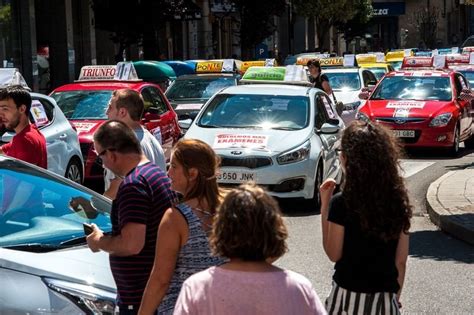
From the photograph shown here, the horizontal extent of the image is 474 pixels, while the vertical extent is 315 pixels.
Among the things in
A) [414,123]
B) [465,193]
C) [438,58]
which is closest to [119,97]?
[465,193]

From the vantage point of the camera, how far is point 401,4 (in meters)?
98.0

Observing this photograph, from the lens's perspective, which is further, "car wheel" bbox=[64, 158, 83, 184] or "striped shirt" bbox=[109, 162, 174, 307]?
"car wheel" bbox=[64, 158, 83, 184]

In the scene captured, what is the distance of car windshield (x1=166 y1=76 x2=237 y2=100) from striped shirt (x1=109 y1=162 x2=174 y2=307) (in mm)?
14516

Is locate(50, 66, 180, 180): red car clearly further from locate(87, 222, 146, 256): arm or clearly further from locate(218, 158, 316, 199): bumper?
locate(87, 222, 146, 256): arm

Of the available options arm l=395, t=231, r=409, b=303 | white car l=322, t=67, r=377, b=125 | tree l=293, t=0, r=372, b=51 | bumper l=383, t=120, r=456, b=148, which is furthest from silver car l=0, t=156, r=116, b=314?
tree l=293, t=0, r=372, b=51

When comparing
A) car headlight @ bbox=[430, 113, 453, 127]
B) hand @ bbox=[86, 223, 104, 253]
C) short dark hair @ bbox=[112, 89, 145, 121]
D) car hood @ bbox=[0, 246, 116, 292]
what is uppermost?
short dark hair @ bbox=[112, 89, 145, 121]

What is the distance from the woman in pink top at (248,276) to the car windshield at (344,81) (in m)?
18.8

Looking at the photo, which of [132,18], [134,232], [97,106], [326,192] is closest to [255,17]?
[132,18]

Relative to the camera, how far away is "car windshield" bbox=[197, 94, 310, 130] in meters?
12.1

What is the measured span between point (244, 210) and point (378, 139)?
1.12 meters

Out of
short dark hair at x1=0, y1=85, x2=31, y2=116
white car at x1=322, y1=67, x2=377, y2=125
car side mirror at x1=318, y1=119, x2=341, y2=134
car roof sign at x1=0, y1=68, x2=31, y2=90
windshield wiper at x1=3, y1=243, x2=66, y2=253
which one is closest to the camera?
windshield wiper at x1=3, y1=243, x2=66, y2=253

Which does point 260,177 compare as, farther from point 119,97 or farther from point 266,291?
point 266,291

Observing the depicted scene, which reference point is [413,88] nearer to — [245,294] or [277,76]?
[277,76]

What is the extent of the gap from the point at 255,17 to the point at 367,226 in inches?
1720
